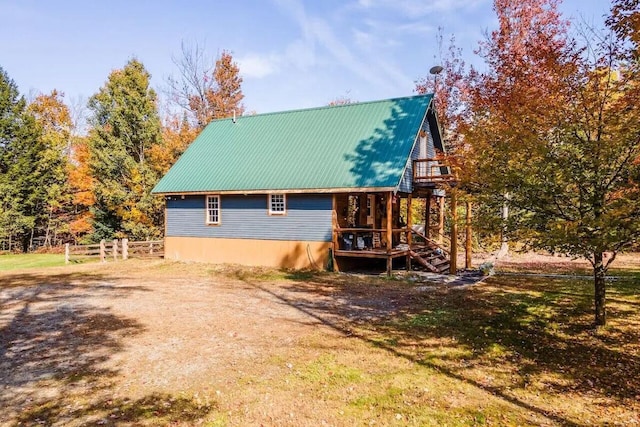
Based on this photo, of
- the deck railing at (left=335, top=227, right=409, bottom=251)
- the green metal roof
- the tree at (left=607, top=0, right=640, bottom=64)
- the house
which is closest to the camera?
the tree at (left=607, top=0, right=640, bottom=64)

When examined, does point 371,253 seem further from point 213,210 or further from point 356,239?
point 213,210

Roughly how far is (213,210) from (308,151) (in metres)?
5.63

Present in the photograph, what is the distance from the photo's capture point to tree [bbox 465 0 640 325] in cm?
683

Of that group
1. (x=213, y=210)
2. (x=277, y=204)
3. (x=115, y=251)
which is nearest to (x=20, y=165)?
(x=115, y=251)

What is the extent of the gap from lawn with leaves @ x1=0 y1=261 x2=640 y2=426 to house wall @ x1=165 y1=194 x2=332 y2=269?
180 inches

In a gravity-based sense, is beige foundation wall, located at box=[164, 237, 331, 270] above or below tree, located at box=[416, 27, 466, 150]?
below

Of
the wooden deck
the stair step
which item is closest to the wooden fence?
the wooden deck

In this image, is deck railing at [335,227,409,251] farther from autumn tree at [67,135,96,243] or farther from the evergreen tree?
the evergreen tree

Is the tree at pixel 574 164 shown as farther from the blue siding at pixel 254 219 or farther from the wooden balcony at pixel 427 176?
the blue siding at pixel 254 219

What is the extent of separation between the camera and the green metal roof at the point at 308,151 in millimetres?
16125

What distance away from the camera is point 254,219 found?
719 inches

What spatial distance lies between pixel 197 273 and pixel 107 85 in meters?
20.8

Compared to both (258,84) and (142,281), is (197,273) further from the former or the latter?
(258,84)

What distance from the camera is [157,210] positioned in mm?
29609
